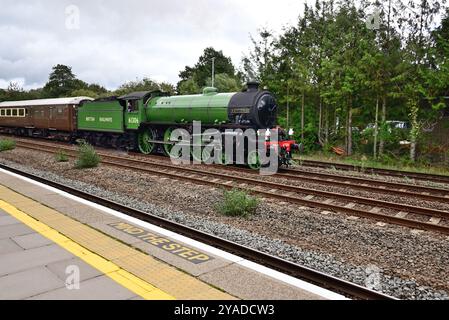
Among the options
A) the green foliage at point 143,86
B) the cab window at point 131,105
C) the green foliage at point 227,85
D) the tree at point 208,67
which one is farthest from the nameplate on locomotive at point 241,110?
the tree at point 208,67

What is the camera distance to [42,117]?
2511 cm

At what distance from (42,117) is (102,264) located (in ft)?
79.7

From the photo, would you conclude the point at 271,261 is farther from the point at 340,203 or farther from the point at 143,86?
the point at 143,86

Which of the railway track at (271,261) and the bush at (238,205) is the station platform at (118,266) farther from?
the bush at (238,205)

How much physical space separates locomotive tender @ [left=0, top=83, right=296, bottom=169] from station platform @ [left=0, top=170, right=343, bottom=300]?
7.89 metres

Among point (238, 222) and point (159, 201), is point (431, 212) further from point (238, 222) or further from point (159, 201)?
point (159, 201)

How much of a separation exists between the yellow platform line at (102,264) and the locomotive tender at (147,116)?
326 inches

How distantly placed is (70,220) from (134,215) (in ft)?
3.98

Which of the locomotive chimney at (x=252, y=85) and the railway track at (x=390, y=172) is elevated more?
the locomotive chimney at (x=252, y=85)

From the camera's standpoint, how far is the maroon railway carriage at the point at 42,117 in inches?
880

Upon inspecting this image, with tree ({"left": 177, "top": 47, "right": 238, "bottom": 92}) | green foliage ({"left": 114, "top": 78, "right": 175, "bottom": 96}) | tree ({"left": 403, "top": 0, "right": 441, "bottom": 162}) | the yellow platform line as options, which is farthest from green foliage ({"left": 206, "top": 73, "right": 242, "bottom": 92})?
the yellow platform line

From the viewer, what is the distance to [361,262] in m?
4.98

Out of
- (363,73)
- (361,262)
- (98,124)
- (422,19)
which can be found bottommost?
(361,262)

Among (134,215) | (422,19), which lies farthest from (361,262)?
(422,19)
